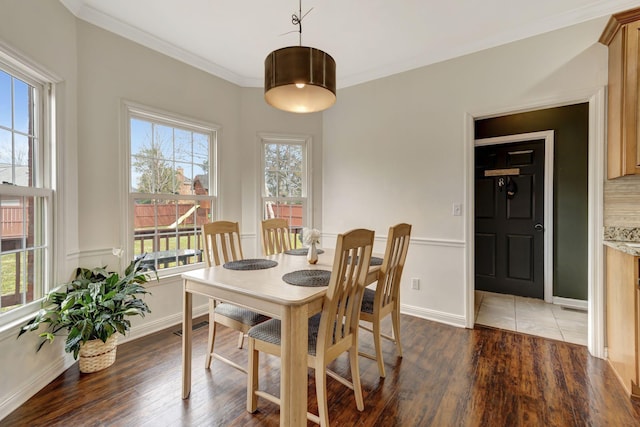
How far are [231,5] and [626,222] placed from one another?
11.2 feet

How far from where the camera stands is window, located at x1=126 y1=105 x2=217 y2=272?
2828 mm

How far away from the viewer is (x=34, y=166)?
6.86ft

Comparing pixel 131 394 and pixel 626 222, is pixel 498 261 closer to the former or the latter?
pixel 626 222

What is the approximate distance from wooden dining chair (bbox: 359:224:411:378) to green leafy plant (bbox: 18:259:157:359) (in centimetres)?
169

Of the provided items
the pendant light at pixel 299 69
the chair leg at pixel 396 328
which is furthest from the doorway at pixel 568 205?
the pendant light at pixel 299 69

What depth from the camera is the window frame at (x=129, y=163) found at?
2.68 meters

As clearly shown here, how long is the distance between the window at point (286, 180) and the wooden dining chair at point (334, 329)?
206 centimetres

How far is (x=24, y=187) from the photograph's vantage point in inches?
76.4

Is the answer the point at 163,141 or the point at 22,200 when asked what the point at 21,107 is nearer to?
the point at 22,200

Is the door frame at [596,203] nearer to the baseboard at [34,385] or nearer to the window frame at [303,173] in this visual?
the window frame at [303,173]

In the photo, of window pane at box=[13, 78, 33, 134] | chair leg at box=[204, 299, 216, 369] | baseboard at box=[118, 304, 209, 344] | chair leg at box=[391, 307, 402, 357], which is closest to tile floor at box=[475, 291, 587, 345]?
chair leg at box=[391, 307, 402, 357]

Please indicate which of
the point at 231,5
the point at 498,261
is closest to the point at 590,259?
the point at 498,261

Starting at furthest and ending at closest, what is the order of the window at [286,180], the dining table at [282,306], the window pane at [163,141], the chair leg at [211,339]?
1. the window at [286,180]
2. the window pane at [163,141]
3. the chair leg at [211,339]
4. the dining table at [282,306]

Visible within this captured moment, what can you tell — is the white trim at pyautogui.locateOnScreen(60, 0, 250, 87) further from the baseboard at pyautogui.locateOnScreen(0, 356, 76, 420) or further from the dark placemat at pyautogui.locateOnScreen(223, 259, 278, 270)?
the baseboard at pyautogui.locateOnScreen(0, 356, 76, 420)
